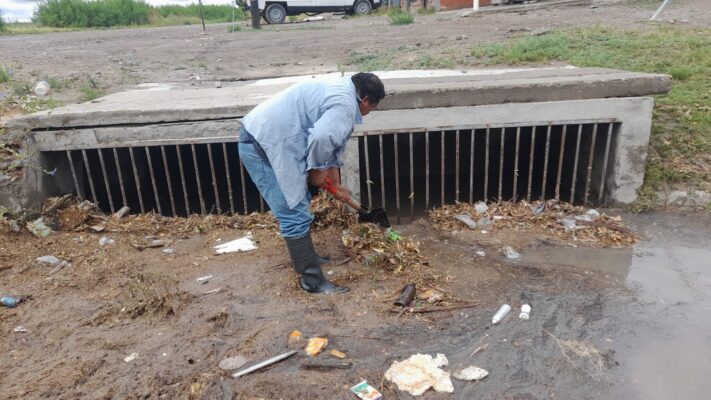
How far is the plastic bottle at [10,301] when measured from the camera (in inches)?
128

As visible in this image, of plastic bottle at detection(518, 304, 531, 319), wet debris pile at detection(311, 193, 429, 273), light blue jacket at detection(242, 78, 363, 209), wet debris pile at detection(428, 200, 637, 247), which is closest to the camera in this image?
light blue jacket at detection(242, 78, 363, 209)

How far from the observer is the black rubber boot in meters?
3.27

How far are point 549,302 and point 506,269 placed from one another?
516 mm

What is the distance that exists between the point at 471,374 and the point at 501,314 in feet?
2.00

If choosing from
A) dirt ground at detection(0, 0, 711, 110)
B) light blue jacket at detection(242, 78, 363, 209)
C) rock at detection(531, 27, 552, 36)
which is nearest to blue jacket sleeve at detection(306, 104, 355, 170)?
light blue jacket at detection(242, 78, 363, 209)

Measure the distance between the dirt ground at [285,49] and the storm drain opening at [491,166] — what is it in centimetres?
139

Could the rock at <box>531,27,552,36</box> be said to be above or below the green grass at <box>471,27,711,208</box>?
above

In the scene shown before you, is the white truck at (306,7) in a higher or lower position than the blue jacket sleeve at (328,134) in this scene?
higher

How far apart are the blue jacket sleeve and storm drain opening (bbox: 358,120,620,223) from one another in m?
1.63

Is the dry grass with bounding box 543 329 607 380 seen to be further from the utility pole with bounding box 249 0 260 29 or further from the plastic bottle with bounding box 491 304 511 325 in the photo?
the utility pole with bounding box 249 0 260 29

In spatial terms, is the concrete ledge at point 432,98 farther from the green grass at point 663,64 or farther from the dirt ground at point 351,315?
the dirt ground at point 351,315

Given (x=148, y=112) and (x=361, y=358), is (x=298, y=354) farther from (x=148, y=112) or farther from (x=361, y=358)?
(x=148, y=112)

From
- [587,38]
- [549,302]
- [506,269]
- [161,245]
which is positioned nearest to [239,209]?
[161,245]

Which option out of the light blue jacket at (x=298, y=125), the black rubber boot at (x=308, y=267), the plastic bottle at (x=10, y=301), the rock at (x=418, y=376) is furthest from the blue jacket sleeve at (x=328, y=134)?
the plastic bottle at (x=10, y=301)
